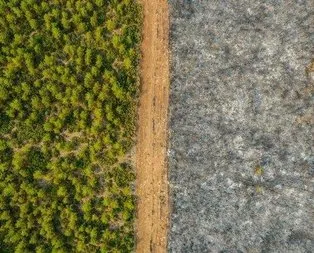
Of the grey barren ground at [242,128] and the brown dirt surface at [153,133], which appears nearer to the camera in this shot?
the grey barren ground at [242,128]

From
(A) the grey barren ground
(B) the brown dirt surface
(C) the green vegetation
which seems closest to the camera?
(A) the grey barren ground

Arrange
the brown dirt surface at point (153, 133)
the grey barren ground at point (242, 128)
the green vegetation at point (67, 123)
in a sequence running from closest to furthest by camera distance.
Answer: the grey barren ground at point (242, 128), the green vegetation at point (67, 123), the brown dirt surface at point (153, 133)

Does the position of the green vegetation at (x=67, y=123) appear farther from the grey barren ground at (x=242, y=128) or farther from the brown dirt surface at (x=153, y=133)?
the grey barren ground at (x=242, y=128)

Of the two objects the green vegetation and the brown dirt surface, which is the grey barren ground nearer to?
the brown dirt surface

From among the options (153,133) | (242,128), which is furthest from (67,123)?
(242,128)

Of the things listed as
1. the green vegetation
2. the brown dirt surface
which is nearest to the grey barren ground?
the brown dirt surface

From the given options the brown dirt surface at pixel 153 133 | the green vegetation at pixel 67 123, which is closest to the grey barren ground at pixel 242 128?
the brown dirt surface at pixel 153 133
